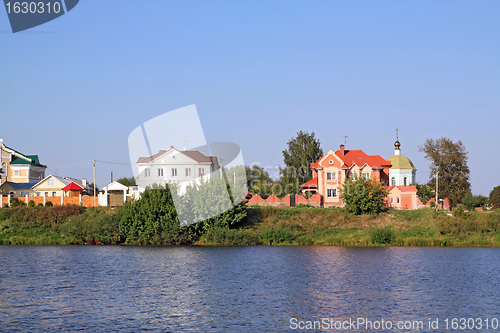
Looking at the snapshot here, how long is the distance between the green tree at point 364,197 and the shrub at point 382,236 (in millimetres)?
8628

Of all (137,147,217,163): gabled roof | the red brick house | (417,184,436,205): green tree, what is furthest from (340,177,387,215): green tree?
(417,184,436,205): green tree

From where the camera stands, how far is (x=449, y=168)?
Answer: 109250 millimetres

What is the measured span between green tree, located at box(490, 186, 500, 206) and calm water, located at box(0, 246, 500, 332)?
55.6m

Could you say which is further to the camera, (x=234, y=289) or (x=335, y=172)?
(x=335, y=172)

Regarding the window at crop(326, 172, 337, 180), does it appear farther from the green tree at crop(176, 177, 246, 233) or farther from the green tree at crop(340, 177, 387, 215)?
the green tree at crop(176, 177, 246, 233)

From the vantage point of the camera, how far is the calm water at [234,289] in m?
27.2

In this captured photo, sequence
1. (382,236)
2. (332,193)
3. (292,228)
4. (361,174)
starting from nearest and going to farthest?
(382,236)
(292,228)
(361,174)
(332,193)

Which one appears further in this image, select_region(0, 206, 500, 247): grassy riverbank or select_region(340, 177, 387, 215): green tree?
select_region(340, 177, 387, 215): green tree

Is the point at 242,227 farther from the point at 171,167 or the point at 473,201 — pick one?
the point at 473,201

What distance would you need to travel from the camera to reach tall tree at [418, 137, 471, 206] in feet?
350

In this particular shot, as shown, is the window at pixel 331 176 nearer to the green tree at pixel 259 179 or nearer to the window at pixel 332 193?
the window at pixel 332 193

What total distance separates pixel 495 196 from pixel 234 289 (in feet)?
289

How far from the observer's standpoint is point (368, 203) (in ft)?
240

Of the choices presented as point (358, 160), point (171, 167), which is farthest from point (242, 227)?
point (358, 160)
